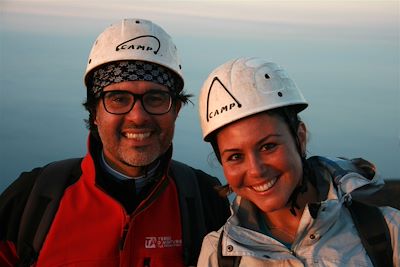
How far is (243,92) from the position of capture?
198 inches

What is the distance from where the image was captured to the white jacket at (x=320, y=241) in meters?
4.38

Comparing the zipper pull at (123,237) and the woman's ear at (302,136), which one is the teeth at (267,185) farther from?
the zipper pull at (123,237)

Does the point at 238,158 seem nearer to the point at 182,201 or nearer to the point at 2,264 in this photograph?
the point at 182,201

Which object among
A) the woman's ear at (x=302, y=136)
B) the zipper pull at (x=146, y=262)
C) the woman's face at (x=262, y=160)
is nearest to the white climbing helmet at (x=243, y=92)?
the woman's face at (x=262, y=160)

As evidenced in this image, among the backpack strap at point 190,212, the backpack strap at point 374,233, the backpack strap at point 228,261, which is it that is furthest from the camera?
the backpack strap at point 190,212

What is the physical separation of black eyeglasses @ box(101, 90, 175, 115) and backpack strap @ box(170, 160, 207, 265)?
848 mm

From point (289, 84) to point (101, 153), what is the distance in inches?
97.5

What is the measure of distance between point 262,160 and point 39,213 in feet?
8.45

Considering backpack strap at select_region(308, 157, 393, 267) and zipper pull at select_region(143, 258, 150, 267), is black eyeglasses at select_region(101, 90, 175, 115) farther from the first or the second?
backpack strap at select_region(308, 157, 393, 267)

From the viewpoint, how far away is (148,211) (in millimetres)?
5594

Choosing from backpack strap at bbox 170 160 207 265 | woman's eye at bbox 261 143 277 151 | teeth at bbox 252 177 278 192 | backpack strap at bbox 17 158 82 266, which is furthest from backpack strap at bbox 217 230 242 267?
backpack strap at bbox 17 158 82 266

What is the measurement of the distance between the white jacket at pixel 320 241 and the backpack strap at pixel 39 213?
187 cm

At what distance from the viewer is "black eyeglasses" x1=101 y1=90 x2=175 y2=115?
18.8 feet

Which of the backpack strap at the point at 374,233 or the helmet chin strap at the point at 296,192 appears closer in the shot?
the backpack strap at the point at 374,233
